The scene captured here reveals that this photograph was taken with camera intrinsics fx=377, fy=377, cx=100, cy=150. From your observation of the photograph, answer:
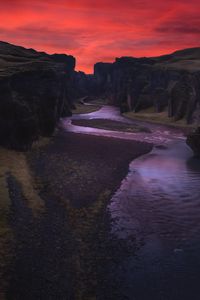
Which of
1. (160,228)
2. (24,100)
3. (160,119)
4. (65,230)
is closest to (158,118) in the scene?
(160,119)

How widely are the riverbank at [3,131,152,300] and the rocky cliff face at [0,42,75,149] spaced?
17.7ft

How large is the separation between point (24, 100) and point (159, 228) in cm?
4169

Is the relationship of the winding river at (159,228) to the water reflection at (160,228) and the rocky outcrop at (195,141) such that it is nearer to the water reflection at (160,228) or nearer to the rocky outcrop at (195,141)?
the water reflection at (160,228)

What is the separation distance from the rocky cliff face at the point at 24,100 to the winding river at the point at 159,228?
58.5ft

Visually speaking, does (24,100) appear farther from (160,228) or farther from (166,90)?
(166,90)

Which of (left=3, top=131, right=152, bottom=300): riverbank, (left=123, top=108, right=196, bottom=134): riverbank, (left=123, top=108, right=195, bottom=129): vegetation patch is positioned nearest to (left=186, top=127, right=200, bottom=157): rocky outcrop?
(left=3, top=131, right=152, bottom=300): riverbank

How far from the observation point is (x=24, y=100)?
2584 inches

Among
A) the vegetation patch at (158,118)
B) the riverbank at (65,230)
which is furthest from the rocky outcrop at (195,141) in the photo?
the vegetation patch at (158,118)

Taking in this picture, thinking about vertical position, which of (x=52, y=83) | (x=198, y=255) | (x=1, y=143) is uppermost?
(x=52, y=83)

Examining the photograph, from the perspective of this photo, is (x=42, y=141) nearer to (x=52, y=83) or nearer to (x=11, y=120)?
(x=11, y=120)

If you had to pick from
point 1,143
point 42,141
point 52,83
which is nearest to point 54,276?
point 1,143

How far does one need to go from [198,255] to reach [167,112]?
103614 millimetres

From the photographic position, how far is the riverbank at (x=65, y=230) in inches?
858

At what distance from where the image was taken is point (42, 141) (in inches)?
2625
